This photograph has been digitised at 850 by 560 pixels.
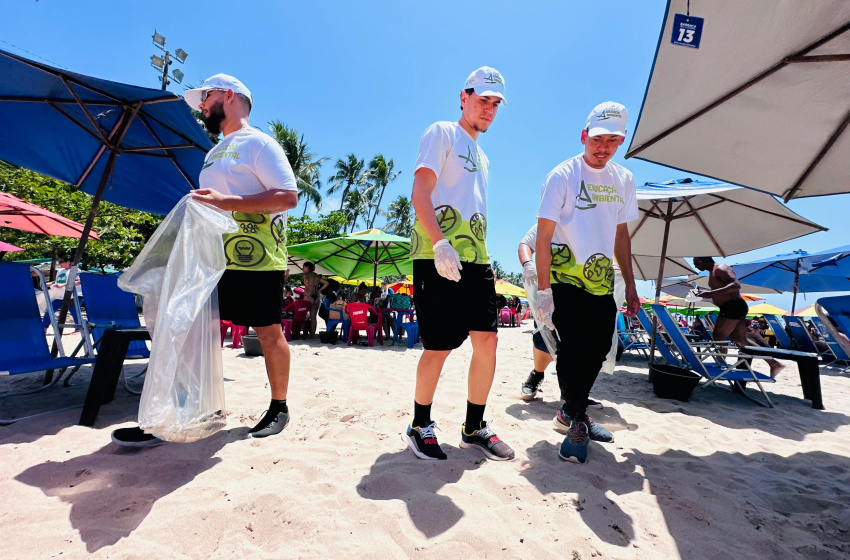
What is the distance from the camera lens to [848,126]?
8.00 ft

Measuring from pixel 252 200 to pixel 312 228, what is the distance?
18830mm

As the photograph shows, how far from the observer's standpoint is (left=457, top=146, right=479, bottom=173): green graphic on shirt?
1880mm

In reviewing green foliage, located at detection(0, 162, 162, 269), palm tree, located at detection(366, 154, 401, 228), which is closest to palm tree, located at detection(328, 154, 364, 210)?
palm tree, located at detection(366, 154, 401, 228)

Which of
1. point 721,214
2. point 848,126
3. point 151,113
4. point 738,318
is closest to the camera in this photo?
point 848,126

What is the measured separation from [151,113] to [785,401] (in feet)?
22.4

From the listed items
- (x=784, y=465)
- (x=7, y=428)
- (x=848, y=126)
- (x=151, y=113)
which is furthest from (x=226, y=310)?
(x=848, y=126)

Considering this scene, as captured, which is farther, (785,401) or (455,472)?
(785,401)

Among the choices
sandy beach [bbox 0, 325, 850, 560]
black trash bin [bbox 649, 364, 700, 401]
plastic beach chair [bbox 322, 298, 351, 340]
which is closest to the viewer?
sandy beach [bbox 0, 325, 850, 560]

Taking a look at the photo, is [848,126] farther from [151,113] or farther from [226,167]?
[151,113]

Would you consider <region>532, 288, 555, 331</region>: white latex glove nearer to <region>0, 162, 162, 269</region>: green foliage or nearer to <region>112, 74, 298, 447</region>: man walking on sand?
<region>112, 74, 298, 447</region>: man walking on sand

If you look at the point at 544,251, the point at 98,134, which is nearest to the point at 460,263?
the point at 544,251

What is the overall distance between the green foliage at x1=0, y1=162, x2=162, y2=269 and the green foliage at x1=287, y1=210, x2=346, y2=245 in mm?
6435

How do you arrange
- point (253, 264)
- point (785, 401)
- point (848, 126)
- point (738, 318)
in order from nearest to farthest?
point (253, 264)
point (848, 126)
point (785, 401)
point (738, 318)

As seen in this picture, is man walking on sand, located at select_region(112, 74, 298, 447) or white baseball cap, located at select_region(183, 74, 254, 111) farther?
white baseball cap, located at select_region(183, 74, 254, 111)
